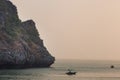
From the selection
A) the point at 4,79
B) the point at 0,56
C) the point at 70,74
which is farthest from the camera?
the point at 0,56

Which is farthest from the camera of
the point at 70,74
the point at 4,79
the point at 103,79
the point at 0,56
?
the point at 0,56

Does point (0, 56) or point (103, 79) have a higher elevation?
point (0, 56)

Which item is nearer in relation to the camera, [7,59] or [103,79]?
[103,79]

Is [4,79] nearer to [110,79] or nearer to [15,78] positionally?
[15,78]

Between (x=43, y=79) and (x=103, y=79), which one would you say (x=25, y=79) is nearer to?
(x=43, y=79)

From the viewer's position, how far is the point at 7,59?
19838 centimetres

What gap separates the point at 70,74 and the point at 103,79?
27.5m

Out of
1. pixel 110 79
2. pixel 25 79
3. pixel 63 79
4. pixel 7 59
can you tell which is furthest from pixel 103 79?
pixel 7 59

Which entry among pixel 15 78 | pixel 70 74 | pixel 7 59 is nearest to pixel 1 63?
pixel 7 59

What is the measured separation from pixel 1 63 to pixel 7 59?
2803mm

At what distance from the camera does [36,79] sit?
14412cm

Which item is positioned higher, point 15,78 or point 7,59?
point 7,59

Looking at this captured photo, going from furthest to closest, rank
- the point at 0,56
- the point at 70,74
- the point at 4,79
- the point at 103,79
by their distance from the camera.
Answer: the point at 0,56 < the point at 70,74 < the point at 103,79 < the point at 4,79

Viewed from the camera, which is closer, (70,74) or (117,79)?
(117,79)
